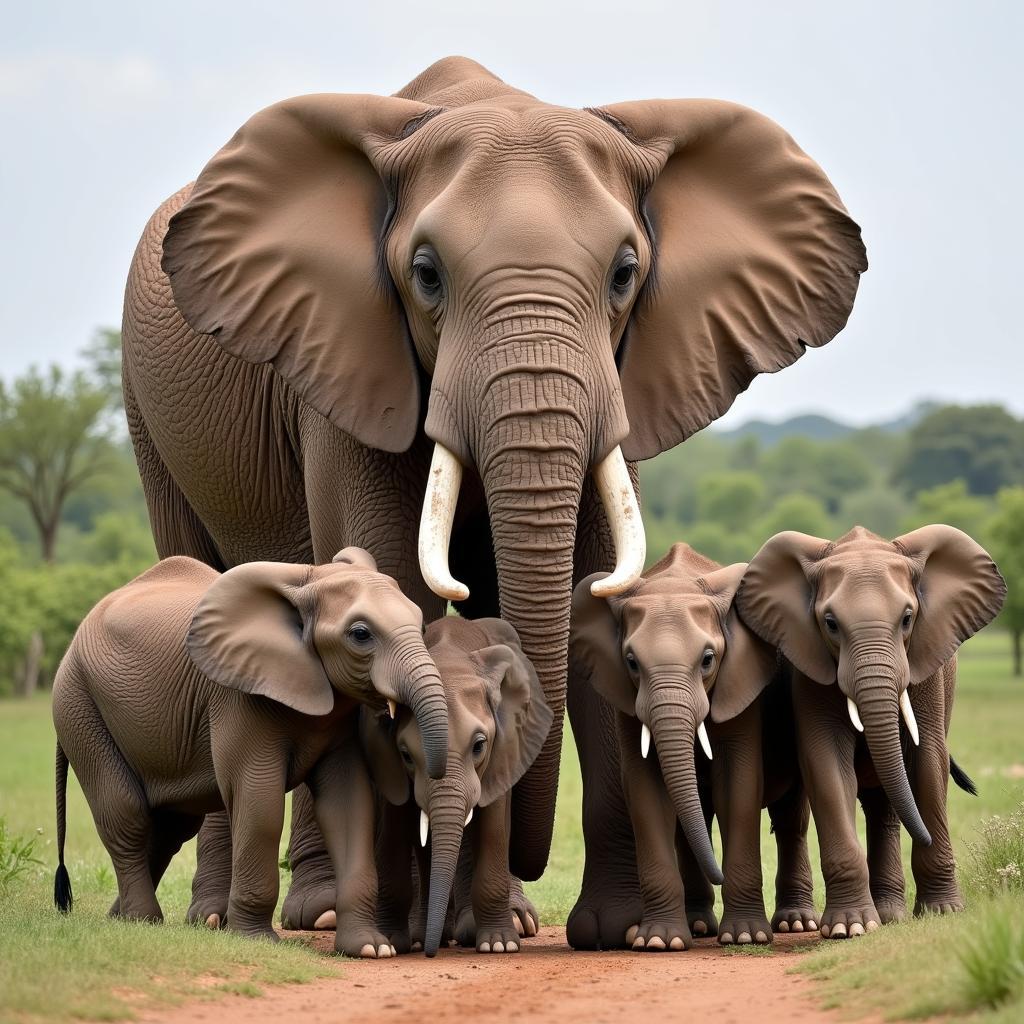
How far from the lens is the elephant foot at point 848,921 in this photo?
28.2 ft

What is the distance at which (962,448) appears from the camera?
416ft

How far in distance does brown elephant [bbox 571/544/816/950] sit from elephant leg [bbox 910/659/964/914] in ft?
2.19

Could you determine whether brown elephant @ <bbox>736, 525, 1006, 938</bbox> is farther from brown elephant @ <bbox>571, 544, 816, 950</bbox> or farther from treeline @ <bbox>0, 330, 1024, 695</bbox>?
treeline @ <bbox>0, 330, 1024, 695</bbox>

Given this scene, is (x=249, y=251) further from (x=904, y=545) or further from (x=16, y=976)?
(x=16, y=976)

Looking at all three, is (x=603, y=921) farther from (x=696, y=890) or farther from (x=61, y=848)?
(x=61, y=848)

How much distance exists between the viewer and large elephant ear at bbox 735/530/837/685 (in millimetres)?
8922

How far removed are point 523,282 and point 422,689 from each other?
5.50ft

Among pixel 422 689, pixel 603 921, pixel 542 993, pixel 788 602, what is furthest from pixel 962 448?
pixel 542 993

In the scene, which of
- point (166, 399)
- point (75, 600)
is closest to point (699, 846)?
point (166, 399)

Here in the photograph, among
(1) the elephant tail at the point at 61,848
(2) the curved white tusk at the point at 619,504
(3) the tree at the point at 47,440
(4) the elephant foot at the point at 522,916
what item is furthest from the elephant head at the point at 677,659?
(3) the tree at the point at 47,440

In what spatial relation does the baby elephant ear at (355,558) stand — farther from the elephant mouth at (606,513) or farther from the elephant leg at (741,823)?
the elephant leg at (741,823)

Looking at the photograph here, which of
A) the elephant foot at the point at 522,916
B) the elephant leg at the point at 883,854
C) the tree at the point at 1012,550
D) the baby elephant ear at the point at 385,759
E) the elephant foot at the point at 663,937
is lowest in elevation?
the elephant foot at the point at 663,937

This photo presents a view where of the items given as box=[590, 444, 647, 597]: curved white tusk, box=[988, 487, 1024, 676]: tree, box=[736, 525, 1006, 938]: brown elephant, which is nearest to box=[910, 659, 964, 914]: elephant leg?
box=[736, 525, 1006, 938]: brown elephant

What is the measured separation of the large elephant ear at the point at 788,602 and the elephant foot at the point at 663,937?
1202 mm
